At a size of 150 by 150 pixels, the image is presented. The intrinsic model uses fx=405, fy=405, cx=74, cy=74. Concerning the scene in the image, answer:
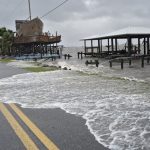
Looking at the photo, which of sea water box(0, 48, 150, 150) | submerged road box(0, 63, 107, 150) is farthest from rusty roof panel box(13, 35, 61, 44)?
submerged road box(0, 63, 107, 150)

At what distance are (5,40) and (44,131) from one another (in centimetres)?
8851

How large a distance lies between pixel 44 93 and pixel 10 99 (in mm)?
1632

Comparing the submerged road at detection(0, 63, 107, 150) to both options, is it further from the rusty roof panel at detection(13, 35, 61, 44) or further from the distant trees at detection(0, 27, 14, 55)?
the distant trees at detection(0, 27, 14, 55)

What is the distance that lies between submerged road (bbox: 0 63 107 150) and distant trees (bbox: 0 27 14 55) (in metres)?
81.1

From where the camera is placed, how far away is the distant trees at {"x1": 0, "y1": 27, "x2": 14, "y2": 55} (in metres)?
92.4

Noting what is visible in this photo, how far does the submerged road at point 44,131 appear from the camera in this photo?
664cm

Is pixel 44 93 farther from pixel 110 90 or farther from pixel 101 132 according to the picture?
pixel 101 132

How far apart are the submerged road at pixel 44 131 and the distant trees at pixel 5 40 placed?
81149 mm

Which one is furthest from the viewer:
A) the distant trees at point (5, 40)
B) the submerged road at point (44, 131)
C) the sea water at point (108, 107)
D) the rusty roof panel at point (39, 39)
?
the distant trees at point (5, 40)

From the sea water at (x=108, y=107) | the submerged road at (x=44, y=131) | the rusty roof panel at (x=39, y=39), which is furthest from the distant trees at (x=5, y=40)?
the submerged road at (x=44, y=131)

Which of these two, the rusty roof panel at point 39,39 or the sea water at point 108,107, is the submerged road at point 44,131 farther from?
the rusty roof panel at point 39,39

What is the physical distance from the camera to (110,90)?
14641 mm

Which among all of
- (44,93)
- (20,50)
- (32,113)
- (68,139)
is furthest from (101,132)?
(20,50)

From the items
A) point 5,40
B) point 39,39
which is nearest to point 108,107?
point 39,39
